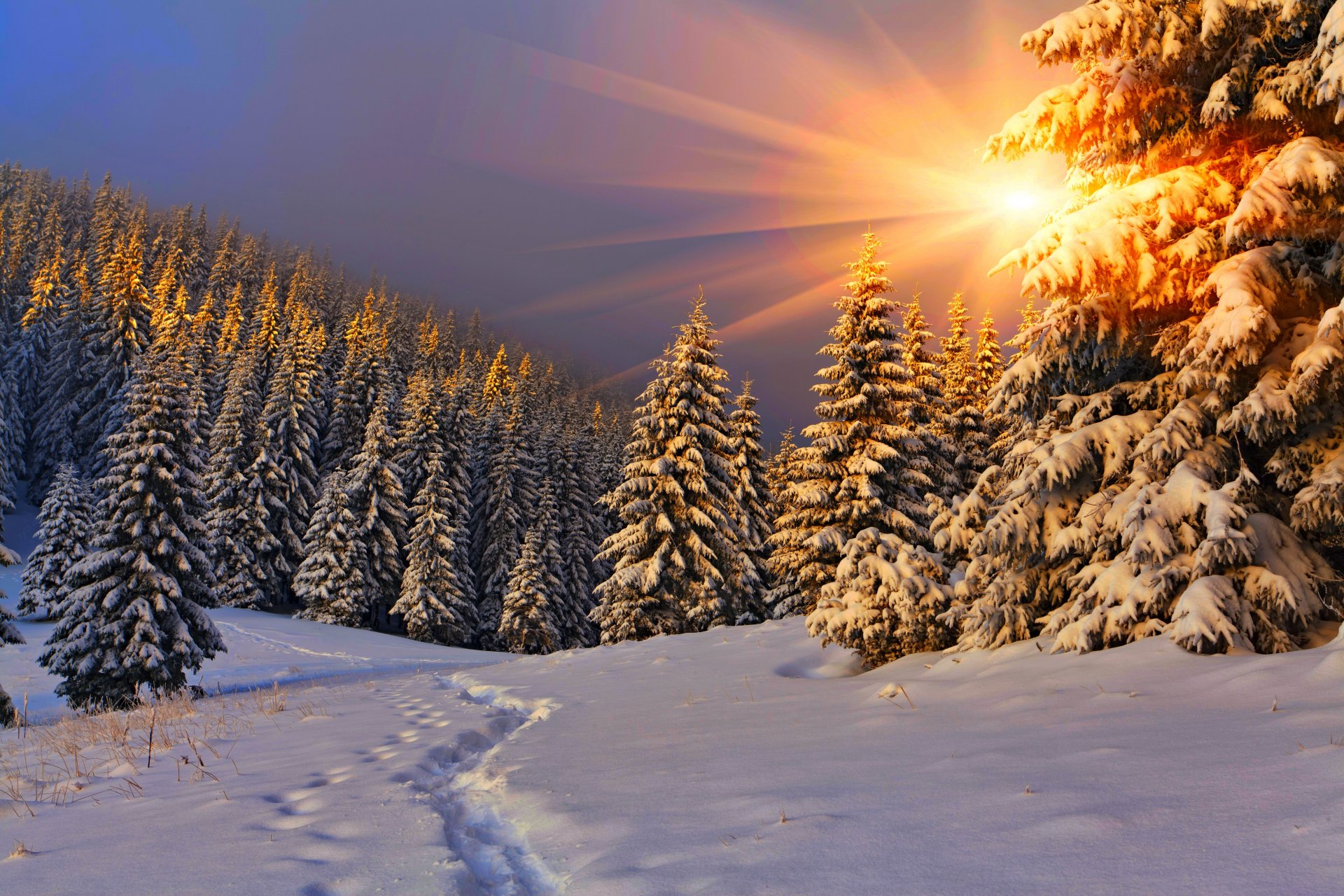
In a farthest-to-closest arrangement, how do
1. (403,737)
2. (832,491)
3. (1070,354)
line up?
(832,491)
(1070,354)
(403,737)

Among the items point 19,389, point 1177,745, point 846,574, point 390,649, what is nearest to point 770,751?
point 1177,745

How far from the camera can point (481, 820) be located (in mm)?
4492

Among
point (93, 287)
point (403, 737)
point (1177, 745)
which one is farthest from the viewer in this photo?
point (93, 287)

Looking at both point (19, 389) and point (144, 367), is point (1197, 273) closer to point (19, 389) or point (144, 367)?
point (144, 367)

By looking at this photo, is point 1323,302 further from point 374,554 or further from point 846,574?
point 374,554

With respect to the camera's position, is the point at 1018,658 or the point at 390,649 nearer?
the point at 1018,658

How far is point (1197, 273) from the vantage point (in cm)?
799

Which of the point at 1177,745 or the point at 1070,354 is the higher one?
the point at 1070,354

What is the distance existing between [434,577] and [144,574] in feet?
70.2

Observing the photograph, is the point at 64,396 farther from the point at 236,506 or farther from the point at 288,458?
the point at 236,506

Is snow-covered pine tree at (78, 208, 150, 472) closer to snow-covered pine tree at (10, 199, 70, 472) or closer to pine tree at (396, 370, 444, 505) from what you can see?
snow-covered pine tree at (10, 199, 70, 472)

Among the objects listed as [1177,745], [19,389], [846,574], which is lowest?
[1177,745]

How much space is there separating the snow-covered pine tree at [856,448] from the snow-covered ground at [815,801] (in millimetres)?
14089

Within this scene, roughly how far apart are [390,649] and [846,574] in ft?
90.9
